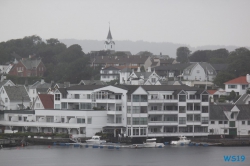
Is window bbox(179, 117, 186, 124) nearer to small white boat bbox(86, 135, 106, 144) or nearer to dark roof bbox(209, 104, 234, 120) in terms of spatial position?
dark roof bbox(209, 104, 234, 120)

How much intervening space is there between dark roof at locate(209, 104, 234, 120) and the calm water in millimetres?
7536

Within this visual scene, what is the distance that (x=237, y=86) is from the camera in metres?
112

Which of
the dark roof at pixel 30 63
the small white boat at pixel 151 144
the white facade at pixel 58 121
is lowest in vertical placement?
the small white boat at pixel 151 144

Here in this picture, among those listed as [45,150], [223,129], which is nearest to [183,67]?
[223,129]

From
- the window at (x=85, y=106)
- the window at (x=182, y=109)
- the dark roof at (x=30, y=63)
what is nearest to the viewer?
the window at (x=182, y=109)

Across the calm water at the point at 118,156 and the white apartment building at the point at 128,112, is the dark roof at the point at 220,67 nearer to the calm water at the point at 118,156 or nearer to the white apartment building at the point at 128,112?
the white apartment building at the point at 128,112

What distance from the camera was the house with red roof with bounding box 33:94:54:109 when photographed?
300 feet

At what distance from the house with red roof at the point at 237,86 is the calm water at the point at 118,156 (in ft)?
109

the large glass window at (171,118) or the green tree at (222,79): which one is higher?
the green tree at (222,79)

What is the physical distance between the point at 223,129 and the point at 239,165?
19.4 m

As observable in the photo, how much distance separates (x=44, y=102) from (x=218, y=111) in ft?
68.7

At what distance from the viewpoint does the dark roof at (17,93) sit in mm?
100000

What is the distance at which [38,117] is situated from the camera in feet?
284

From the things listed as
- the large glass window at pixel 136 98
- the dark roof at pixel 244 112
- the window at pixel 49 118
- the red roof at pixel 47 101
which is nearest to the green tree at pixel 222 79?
the dark roof at pixel 244 112
